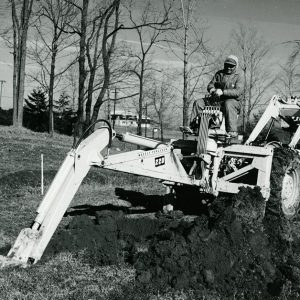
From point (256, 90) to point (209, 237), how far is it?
3590cm

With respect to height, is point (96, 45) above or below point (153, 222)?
above

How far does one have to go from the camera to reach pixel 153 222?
8227mm

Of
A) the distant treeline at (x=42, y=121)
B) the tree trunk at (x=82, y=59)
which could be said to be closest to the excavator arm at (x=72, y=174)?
the tree trunk at (x=82, y=59)

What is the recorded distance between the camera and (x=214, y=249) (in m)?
5.93

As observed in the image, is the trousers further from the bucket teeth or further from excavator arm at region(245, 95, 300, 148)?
the bucket teeth

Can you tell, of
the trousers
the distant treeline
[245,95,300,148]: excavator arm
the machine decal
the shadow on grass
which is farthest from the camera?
the distant treeline

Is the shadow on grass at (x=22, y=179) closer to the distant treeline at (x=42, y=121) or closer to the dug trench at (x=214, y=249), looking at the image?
the dug trench at (x=214, y=249)

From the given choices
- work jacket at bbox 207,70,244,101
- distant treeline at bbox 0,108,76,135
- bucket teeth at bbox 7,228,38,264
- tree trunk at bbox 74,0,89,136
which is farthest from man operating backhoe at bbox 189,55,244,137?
distant treeline at bbox 0,108,76,135

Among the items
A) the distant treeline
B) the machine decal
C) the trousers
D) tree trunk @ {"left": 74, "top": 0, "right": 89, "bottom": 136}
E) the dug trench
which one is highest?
tree trunk @ {"left": 74, "top": 0, "right": 89, "bottom": 136}

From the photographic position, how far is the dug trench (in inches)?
211

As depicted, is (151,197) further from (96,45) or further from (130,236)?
(96,45)

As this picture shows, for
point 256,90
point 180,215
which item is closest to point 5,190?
point 180,215

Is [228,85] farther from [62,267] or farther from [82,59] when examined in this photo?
[82,59]

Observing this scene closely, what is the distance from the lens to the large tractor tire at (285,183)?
7938mm
